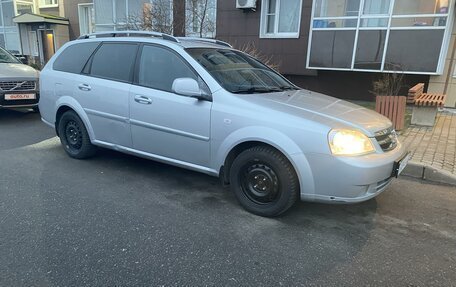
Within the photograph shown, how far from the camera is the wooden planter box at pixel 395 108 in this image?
689 centimetres

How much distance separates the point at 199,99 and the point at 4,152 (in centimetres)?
360

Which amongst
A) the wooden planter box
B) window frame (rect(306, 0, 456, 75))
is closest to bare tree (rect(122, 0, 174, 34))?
window frame (rect(306, 0, 456, 75))

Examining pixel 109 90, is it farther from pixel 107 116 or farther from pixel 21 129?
pixel 21 129

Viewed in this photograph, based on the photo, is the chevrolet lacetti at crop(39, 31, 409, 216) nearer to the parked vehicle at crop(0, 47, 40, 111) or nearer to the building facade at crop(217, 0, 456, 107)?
the parked vehicle at crop(0, 47, 40, 111)

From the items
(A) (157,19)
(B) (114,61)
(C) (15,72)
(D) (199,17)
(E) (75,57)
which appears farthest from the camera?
(D) (199,17)

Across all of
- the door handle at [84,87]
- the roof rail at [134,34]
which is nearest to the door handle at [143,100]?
the roof rail at [134,34]

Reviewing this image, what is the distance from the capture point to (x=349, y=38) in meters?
9.59

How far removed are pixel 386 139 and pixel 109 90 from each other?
327 centimetres

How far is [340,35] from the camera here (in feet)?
31.9

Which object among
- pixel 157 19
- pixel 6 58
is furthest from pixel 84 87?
pixel 157 19

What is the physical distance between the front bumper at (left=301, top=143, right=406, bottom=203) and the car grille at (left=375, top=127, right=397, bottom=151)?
151mm

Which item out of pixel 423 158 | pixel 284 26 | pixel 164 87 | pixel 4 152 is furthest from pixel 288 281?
pixel 284 26

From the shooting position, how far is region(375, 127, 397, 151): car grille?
131 inches

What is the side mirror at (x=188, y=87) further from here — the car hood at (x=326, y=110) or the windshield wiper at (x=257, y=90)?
the car hood at (x=326, y=110)
